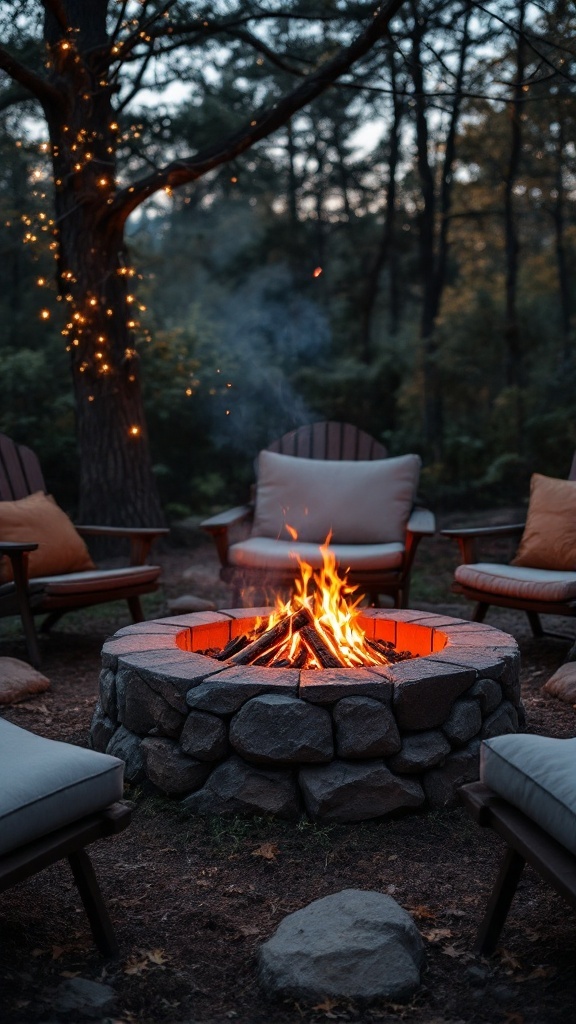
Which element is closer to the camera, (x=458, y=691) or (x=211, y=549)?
(x=458, y=691)

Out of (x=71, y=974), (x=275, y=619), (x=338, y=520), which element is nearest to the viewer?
(x=71, y=974)

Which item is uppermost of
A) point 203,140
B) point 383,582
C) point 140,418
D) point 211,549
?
point 203,140

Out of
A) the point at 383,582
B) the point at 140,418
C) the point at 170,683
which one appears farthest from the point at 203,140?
the point at 170,683

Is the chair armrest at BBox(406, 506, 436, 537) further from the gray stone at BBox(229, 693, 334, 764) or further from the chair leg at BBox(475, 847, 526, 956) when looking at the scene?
the chair leg at BBox(475, 847, 526, 956)

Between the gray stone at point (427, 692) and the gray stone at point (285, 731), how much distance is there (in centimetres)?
21

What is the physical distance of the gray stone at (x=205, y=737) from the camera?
101 inches

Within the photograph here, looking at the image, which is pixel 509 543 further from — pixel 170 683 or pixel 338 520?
pixel 170 683

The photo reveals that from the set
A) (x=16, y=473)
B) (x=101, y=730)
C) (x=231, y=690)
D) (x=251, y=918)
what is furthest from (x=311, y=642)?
(x=16, y=473)

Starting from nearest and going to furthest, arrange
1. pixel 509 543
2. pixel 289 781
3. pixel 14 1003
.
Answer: pixel 14 1003 → pixel 289 781 → pixel 509 543

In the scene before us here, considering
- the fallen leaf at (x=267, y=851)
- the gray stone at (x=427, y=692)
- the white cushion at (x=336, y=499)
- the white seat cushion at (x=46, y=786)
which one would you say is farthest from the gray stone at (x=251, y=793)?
the white cushion at (x=336, y=499)

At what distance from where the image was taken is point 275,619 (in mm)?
3240

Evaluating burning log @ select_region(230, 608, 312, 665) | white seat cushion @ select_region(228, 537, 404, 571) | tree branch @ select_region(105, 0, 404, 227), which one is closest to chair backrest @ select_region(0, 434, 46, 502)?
white seat cushion @ select_region(228, 537, 404, 571)

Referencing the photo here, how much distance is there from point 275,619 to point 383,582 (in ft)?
4.07

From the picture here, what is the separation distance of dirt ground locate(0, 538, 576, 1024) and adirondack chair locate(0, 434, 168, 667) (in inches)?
60.3
